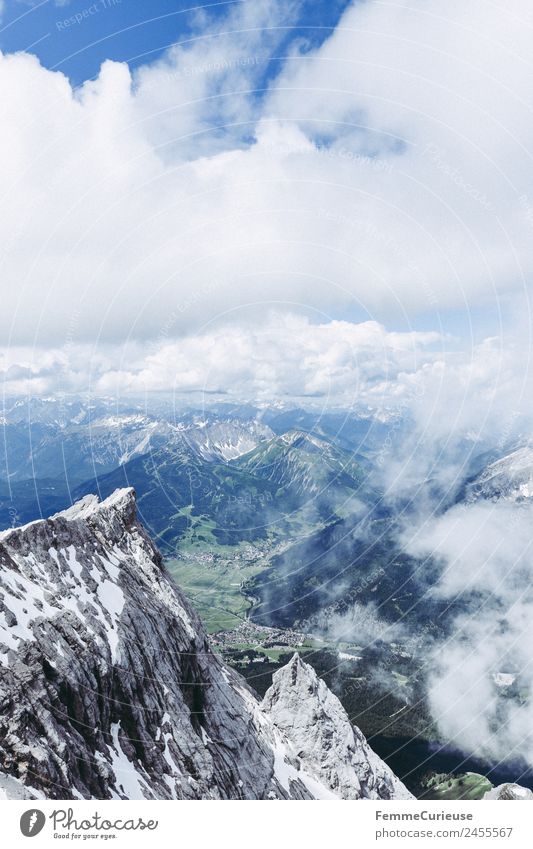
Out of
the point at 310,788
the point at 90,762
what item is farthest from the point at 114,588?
the point at 310,788
